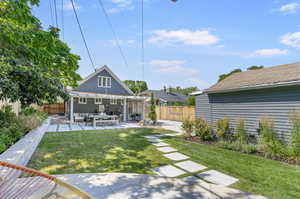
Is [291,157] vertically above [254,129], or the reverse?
[254,129]

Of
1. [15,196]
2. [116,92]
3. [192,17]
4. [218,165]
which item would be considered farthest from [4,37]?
[116,92]

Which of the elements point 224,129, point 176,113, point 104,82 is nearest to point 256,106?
point 224,129

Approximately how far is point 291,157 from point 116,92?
15854mm

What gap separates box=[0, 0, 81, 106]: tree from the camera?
8.84 feet

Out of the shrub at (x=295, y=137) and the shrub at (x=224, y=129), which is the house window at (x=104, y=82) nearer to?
the shrub at (x=224, y=129)

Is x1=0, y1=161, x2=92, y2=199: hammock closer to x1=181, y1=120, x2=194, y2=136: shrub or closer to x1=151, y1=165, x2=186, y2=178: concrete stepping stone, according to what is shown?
x1=151, y1=165, x2=186, y2=178: concrete stepping stone

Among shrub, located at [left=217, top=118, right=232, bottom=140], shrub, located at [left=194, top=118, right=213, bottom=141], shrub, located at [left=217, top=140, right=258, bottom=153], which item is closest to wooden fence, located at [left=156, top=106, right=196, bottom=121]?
shrub, located at [left=194, top=118, right=213, bottom=141]

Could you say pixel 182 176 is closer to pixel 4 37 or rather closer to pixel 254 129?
pixel 254 129

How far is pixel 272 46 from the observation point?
10.3 meters

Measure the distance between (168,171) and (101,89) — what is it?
14.8m

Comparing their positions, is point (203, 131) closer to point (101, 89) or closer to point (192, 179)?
point (192, 179)

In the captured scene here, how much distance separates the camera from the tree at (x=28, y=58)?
2695mm

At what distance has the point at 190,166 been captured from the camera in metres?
4.15

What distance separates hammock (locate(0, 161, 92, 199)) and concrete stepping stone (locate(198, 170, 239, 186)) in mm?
2730
